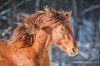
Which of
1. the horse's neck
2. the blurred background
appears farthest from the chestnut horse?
the blurred background

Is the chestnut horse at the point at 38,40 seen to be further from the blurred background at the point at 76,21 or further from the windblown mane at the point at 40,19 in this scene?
the blurred background at the point at 76,21

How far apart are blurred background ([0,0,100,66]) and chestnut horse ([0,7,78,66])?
395cm

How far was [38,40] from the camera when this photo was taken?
15.2 feet

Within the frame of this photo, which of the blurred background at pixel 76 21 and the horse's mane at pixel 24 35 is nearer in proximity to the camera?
the horse's mane at pixel 24 35

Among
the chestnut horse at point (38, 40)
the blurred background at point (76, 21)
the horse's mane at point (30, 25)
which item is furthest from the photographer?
the blurred background at point (76, 21)

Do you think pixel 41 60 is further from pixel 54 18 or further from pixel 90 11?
pixel 90 11

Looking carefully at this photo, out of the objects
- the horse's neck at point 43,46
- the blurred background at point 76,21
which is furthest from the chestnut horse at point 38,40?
the blurred background at point 76,21

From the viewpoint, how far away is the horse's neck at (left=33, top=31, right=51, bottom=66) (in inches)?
181

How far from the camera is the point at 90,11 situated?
1384 centimetres

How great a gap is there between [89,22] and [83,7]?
588 millimetres

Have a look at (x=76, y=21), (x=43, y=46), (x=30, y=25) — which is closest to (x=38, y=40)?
(x=43, y=46)

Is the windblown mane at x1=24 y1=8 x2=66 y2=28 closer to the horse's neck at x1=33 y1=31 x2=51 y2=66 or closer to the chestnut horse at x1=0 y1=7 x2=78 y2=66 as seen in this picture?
the chestnut horse at x1=0 y1=7 x2=78 y2=66

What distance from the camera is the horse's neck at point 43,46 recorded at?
4.59m

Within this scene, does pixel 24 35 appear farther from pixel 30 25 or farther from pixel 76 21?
pixel 76 21
